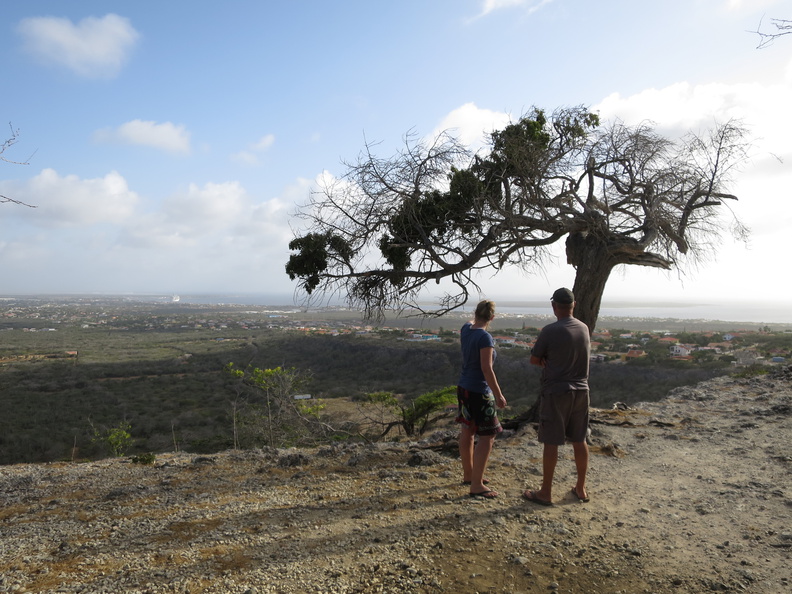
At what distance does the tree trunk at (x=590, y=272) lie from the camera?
21.8 feet

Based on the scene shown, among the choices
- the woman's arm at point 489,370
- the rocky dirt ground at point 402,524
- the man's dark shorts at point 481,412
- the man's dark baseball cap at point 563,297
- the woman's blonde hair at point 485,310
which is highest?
the man's dark baseball cap at point 563,297

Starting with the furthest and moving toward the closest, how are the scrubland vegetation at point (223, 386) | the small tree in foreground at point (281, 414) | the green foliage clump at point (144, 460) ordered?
the scrubland vegetation at point (223, 386) → the small tree in foreground at point (281, 414) → the green foliage clump at point (144, 460)

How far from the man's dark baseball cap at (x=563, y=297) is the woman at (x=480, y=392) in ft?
1.80

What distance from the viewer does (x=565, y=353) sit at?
396 centimetres

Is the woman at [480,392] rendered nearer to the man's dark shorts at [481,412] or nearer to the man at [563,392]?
the man's dark shorts at [481,412]

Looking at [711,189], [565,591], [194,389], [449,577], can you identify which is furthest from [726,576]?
[194,389]

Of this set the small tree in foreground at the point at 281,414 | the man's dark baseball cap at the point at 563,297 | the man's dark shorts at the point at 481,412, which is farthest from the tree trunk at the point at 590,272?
the small tree in foreground at the point at 281,414

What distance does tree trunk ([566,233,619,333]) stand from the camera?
21.8 ft

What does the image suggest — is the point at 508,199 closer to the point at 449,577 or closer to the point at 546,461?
the point at 546,461

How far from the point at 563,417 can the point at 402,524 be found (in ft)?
5.19

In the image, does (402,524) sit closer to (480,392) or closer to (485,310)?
(480,392)

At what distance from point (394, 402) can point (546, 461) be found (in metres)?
8.94

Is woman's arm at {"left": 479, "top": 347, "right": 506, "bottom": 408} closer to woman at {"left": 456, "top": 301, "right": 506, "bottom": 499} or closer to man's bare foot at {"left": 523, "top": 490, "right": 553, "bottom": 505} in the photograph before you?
woman at {"left": 456, "top": 301, "right": 506, "bottom": 499}

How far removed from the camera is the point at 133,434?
2159cm
